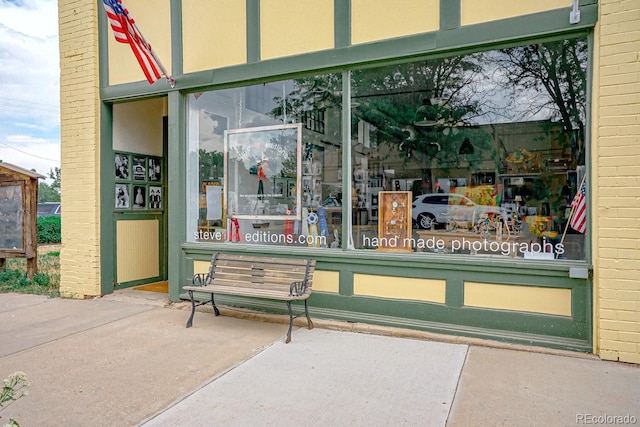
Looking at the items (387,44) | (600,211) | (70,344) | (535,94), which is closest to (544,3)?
(535,94)

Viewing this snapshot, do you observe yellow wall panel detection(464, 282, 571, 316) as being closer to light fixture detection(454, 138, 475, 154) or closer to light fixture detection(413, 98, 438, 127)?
light fixture detection(454, 138, 475, 154)

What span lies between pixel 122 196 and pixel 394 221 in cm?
450

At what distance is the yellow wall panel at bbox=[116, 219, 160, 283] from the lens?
7.22 m

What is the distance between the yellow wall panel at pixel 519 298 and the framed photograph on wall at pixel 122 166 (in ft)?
18.1

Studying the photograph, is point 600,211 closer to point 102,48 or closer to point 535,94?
point 535,94

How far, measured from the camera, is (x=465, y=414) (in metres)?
3.13

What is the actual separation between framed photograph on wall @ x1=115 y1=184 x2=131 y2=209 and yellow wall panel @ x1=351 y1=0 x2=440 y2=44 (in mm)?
4425

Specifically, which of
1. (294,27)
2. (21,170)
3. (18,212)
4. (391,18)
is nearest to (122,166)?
(21,170)

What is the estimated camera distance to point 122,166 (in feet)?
23.7

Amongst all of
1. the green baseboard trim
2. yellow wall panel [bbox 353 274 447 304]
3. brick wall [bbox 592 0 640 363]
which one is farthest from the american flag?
yellow wall panel [bbox 353 274 447 304]

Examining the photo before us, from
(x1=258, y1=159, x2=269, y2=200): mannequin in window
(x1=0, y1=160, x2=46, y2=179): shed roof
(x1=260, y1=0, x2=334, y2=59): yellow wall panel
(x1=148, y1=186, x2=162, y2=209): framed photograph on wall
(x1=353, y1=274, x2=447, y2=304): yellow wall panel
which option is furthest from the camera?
(x1=148, y1=186, x2=162, y2=209): framed photograph on wall

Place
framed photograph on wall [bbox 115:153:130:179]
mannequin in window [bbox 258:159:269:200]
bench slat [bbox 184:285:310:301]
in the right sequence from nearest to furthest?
bench slat [bbox 184:285:310:301] < mannequin in window [bbox 258:159:269:200] < framed photograph on wall [bbox 115:153:130:179]

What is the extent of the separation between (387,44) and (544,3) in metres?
1.56

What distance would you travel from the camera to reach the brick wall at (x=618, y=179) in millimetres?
3924
